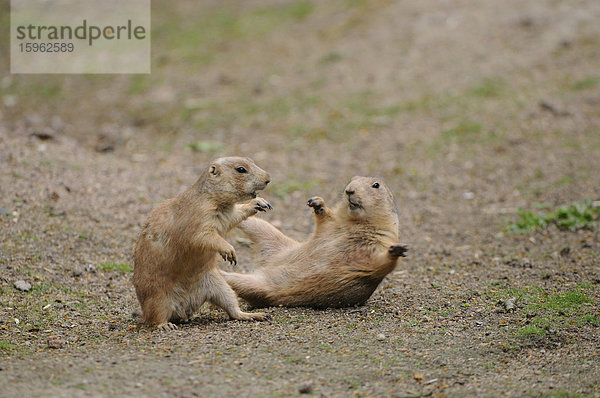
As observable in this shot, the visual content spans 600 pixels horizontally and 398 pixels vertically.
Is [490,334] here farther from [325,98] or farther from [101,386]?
[325,98]

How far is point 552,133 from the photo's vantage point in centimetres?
1145

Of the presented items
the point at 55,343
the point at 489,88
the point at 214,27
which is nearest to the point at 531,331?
the point at 55,343

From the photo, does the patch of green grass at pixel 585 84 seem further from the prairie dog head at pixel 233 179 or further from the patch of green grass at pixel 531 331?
the prairie dog head at pixel 233 179

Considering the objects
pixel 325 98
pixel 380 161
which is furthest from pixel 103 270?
pixel 325 98

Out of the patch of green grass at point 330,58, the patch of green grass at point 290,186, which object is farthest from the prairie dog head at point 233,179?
the patch of green grass at point 330,58

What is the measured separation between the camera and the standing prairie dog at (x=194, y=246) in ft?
18.6

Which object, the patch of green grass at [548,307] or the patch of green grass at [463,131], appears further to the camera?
the patch of green grass at [463,131]

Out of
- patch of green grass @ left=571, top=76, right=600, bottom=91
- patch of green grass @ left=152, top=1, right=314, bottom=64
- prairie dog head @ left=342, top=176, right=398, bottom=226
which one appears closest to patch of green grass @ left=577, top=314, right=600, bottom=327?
prairie dog head @ left=342, top=176, right=398, bottom=226

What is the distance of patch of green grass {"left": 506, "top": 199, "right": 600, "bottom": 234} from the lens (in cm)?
854

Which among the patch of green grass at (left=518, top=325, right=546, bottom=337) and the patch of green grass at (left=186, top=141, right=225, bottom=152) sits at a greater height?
the patch of green grass at (left=186, top=141, right=225, bottom=152)

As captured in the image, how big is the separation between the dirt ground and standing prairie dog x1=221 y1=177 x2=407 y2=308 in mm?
304

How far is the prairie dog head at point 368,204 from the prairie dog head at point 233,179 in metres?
0.85

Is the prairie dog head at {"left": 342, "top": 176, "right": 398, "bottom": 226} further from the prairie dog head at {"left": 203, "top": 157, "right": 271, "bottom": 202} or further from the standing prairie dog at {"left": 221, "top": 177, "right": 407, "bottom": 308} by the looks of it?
the prairie dog head at {"left": 203, "top": 157, "right": 271, "bottom": 202}

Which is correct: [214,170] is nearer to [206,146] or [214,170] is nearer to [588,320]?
[588,320]
